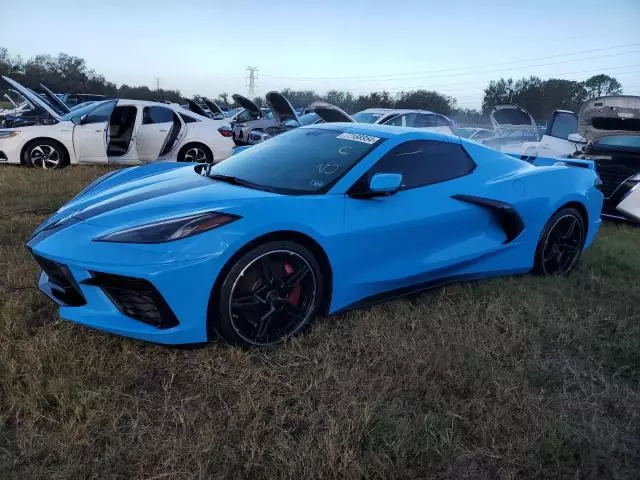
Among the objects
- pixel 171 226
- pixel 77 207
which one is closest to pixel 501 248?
pixel 171 226

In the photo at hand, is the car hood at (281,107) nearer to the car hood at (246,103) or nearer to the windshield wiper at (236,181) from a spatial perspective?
the car hood at (246,103)

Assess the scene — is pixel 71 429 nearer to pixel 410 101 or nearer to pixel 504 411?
pixel 504 411

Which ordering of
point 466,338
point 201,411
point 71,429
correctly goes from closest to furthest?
point 71,429 < point 201,411 < point 466,338

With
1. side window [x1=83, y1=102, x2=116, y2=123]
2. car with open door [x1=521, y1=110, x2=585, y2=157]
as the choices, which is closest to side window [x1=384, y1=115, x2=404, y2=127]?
car with open door [x1=521, y1=110, x2=585, y2=157]

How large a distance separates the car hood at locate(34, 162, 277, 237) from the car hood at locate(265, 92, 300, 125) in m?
6.69

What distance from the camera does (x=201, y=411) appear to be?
2359 mm

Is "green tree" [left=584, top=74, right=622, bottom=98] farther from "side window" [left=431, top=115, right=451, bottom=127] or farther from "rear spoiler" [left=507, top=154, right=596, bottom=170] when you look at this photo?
"rear spoiler" [left=507, top=154, right=596, bottom=170]

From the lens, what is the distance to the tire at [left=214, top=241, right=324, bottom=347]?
110 inches

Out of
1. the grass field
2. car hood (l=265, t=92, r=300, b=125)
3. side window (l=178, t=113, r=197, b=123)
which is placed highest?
car hood (l=265, t=92, r=300, b=125)

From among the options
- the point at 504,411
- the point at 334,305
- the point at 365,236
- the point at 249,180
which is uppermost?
the point at 249,180

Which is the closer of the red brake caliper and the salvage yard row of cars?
the salvage yard row of cars

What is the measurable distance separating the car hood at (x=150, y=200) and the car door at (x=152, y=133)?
6100mm

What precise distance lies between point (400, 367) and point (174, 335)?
1149 mm

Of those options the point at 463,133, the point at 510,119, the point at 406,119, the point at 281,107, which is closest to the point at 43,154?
the point at 281,107
